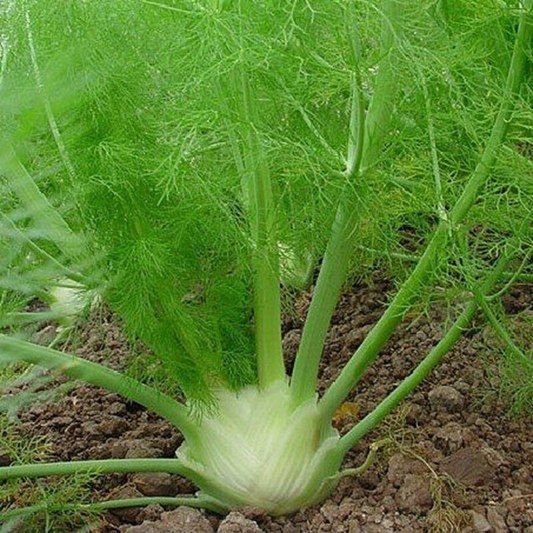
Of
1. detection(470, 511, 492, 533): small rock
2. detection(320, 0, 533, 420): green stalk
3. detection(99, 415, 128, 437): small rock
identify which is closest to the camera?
detection(320, 0, 533, 420): green stalk

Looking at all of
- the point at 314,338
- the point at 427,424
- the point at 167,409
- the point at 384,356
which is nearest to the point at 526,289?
the point at 384,356

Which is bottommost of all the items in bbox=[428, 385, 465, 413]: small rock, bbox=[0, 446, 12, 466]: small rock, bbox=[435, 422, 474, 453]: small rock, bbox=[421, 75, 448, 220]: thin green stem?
bbox=[428, 385, 465, 413]: small rock

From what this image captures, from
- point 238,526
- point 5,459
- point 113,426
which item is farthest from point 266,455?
point 5,459

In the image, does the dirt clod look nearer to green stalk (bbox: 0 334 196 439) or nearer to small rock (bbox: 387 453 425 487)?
green stalk (bbox: 0 334 196 439)

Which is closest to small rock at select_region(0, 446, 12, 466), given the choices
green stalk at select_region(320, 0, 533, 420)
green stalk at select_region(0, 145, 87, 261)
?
green stalk at select_region(0, 145, 87, 261)

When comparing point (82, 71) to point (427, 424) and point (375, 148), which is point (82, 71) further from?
point (427, 424)
